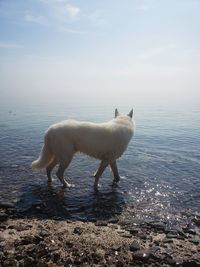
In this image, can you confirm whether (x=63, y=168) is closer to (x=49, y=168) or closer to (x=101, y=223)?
(x=49, y=168)

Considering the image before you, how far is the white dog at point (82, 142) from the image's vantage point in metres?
11.6

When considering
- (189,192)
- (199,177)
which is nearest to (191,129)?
(199,177)

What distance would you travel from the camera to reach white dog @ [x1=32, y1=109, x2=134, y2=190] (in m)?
11.6

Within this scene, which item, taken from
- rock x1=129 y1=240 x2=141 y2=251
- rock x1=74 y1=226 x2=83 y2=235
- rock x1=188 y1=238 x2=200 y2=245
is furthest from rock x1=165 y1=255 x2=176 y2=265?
rock x1=74 y1=226 x2=83 y2=235

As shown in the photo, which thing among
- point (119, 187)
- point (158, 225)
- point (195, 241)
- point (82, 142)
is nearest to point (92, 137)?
point (82, 142)

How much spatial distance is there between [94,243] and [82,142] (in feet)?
16.3

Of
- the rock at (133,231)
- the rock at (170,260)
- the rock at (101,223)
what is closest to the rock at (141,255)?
the rock at (170,260)

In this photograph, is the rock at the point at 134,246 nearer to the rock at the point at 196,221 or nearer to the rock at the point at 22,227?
the rock at the point at 196,221

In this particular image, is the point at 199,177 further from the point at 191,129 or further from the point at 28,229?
the point at 191,129

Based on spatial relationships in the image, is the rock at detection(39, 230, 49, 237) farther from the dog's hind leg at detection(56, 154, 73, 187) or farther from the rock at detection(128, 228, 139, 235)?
the dog's hind leg at detection(56, 154, 73, 187)

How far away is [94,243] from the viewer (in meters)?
7.20

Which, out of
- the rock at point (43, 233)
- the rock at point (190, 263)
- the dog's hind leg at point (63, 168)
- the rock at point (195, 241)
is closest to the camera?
the rock at point (190, 263)

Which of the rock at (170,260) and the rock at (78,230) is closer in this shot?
the rock at (170,260)

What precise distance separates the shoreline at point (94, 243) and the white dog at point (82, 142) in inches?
128
